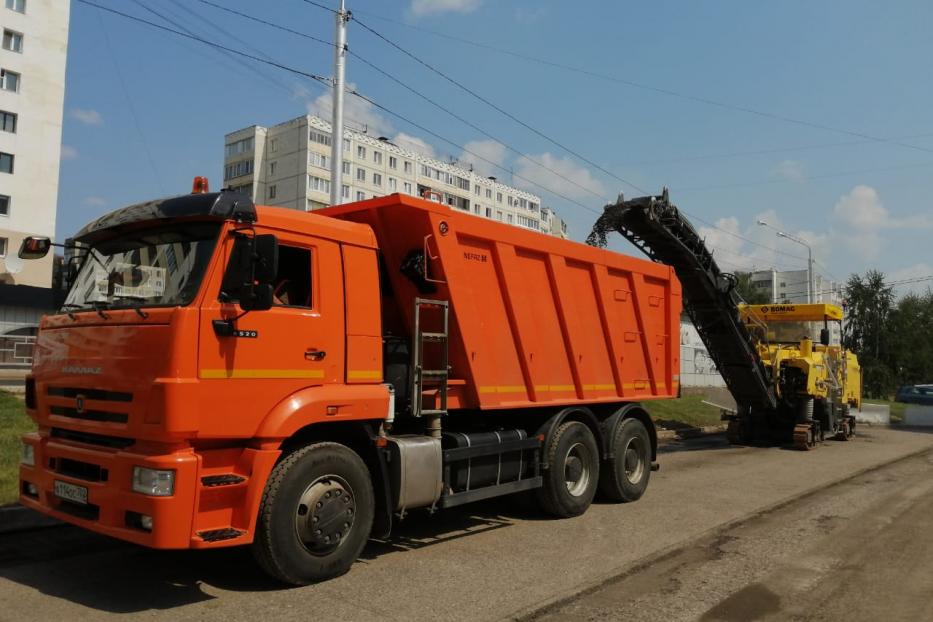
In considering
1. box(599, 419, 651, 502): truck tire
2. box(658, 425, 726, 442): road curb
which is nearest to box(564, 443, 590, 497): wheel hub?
box(599, 419, 651, 502): truck tire

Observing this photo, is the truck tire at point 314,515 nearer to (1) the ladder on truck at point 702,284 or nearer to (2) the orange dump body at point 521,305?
(2) the orange dump body at point 521,305

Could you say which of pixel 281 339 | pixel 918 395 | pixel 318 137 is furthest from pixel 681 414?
pixel 318 137

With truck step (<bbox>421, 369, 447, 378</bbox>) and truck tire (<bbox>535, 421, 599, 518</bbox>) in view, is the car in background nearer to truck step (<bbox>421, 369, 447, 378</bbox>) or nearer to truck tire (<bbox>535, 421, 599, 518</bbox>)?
truck tire (<bbox>535, 421, 599, 518</bbox>)

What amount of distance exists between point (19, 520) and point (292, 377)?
11.2ft

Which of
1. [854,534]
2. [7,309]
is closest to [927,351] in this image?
[854,534]

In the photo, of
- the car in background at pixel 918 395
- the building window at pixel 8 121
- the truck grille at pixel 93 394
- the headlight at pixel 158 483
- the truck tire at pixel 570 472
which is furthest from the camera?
the building window at pixel 8 121

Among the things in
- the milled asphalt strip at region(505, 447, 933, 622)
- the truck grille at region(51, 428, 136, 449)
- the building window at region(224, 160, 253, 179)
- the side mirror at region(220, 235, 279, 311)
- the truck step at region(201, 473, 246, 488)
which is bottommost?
the milled asphalt strip at region(505, 447, 933, 622)

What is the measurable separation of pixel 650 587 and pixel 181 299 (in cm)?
398

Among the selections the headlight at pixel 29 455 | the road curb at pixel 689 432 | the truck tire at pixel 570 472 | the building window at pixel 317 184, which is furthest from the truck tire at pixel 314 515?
the building window at pixel 317 184

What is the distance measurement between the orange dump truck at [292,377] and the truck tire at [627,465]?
93 cm

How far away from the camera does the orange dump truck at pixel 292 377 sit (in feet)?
15.3

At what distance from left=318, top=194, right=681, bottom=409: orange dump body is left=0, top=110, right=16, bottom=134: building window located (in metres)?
43.6

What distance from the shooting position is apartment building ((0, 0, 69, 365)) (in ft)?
134

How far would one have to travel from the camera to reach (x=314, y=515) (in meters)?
5.13
